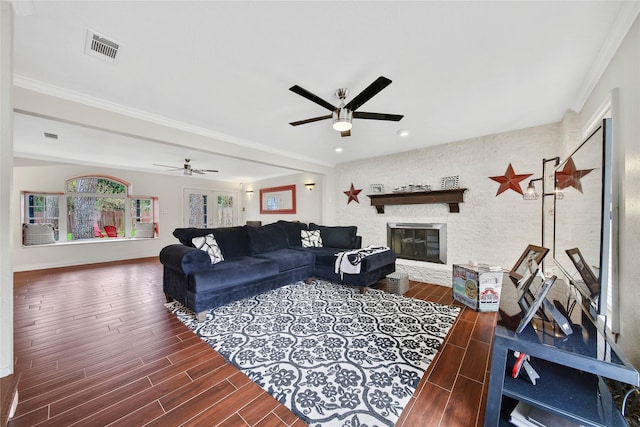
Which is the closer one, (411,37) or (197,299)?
(411,37)

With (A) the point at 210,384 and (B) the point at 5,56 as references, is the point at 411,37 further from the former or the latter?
(A) the point at 210,384

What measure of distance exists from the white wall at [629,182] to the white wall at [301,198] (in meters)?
4.51

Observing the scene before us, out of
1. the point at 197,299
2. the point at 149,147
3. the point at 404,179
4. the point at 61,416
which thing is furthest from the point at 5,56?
the point at 404,179

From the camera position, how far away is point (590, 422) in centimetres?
100

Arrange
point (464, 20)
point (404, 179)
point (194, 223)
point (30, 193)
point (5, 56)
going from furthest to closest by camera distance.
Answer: point (194, 223) → point (30, 193) → point (404, 179) → point (464, 20) → point (5, 56)

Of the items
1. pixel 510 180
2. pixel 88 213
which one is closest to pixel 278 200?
pixel 88 213

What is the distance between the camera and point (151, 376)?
1750mm

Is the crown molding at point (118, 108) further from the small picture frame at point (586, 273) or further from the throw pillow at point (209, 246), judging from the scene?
the small picture frame at point (586, 273)

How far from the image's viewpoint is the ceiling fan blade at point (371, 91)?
1.77m

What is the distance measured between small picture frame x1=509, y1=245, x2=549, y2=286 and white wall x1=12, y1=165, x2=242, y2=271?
25.4 feet

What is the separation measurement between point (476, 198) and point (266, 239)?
11.8 feet

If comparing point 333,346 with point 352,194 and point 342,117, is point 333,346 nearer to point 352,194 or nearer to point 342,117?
point 342,117

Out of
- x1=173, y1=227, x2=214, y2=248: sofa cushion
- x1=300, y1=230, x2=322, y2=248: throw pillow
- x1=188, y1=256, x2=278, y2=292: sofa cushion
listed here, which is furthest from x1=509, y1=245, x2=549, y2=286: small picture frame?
x1=173, y1=227, x2=214, y2=248: sofa cushion

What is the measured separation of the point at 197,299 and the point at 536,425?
2831mm
